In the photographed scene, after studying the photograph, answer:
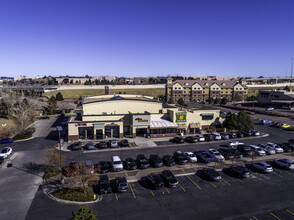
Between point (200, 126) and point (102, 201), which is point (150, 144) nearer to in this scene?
point (200, 126)

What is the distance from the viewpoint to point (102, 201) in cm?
2123

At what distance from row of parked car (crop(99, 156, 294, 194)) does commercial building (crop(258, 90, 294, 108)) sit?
225 feet

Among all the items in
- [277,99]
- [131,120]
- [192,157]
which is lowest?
[192,157]

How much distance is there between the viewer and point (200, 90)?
106 meters

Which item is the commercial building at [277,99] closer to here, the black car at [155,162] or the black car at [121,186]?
the black car at [155,162]

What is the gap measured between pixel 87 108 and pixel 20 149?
1503cm

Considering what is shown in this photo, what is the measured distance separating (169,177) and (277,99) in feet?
280

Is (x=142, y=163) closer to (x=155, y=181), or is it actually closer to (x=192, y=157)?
(x=155, y=181)

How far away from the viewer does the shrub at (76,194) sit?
21328mm

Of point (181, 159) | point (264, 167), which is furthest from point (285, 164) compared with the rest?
point (181, 159)

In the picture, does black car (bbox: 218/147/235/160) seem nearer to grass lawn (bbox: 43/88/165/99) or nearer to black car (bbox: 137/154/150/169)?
black car (bbox: 137/154/150/169)

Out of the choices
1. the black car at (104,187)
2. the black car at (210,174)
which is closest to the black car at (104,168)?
the black car at (104,187)

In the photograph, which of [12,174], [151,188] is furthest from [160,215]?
[12,174]

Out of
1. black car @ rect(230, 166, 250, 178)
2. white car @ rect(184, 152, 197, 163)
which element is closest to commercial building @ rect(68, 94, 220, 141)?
white car @ rect(184, 152, 197, 163)
